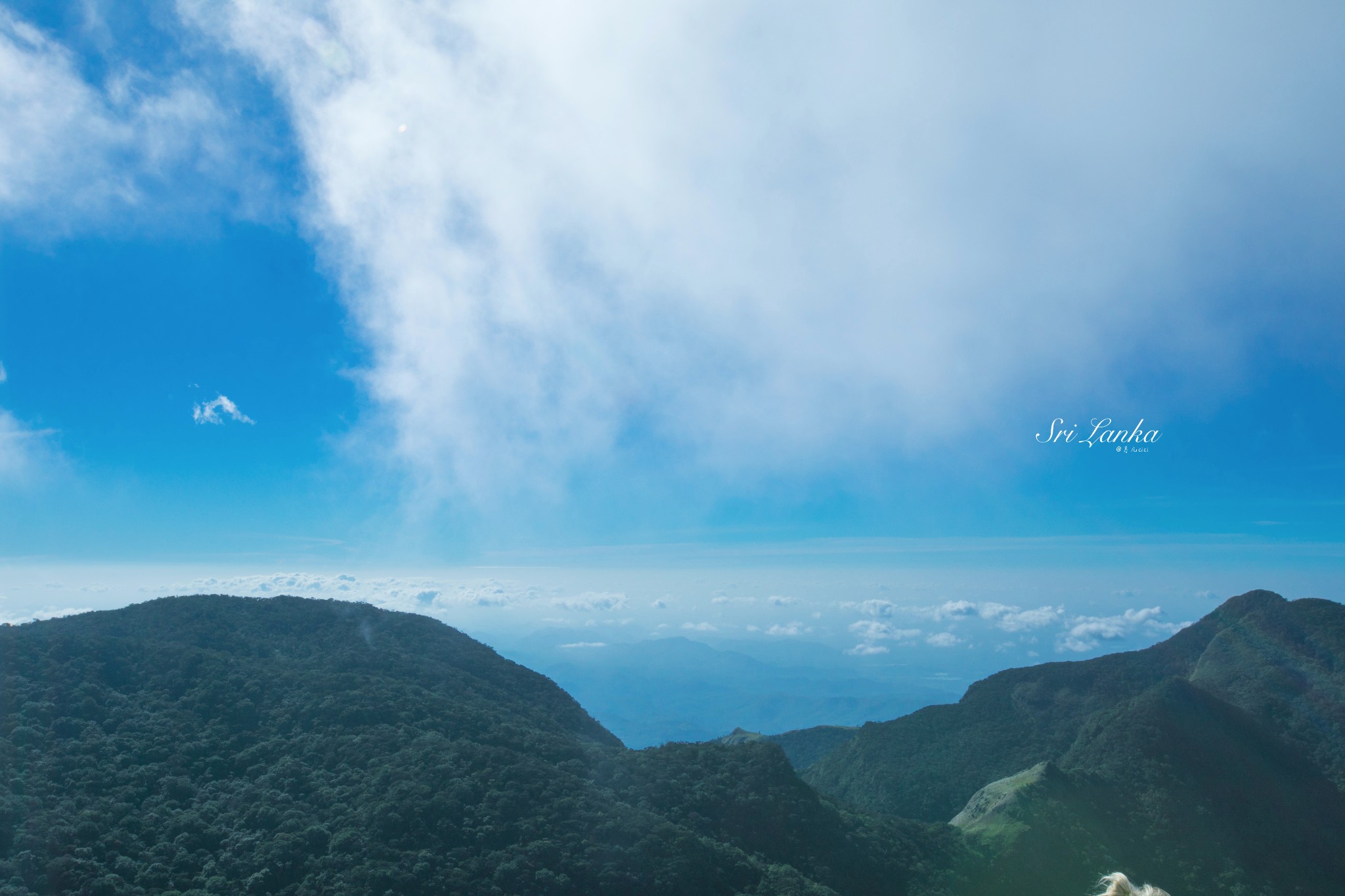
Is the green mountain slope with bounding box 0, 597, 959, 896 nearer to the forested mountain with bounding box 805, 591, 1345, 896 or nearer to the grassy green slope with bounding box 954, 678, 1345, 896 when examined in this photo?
the grassy green slope with bounding box 954, 678, 1345, 896

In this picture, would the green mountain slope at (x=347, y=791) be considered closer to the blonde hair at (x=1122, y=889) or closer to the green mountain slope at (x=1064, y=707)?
the green mountain slope at (x=1064, y=707)

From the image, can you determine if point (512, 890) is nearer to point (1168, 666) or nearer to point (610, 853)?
point (610, 853)

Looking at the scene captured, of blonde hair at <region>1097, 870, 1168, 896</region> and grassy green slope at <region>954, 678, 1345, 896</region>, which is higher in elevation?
blonde hair at <region>1097, 870, 1168, 896</region>

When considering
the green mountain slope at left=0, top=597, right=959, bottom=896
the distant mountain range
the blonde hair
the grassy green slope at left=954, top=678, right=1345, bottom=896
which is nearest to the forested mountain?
the grassy green slope at left=954, top=678, right=1345, bottom=896

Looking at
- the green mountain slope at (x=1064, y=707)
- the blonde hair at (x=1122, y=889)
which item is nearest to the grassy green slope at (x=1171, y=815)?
the green mountain slope at (x=1064, y=707)

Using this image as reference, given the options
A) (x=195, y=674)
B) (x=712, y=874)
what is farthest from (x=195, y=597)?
(x=712, y=874)

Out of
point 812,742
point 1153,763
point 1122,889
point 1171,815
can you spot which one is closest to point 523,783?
point 1122,889
